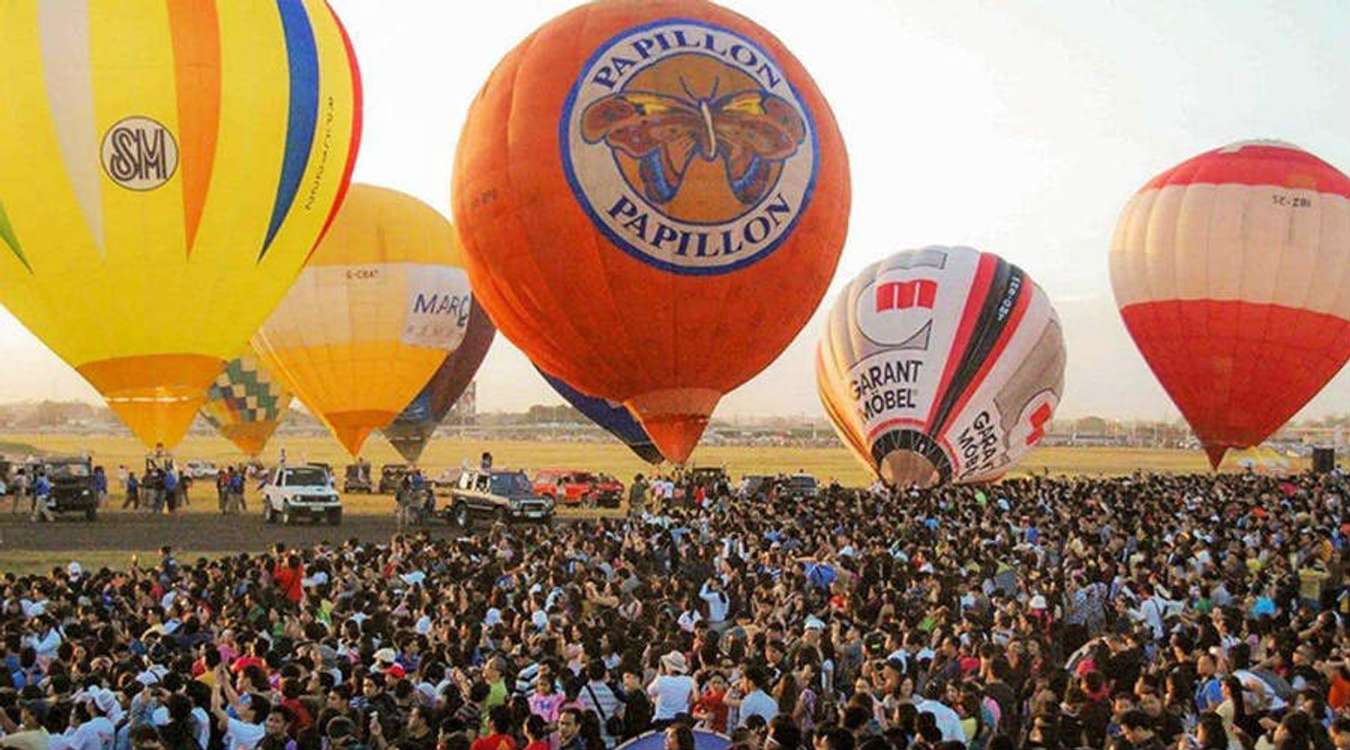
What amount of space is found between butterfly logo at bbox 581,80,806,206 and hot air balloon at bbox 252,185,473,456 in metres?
14.4

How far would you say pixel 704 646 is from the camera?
35.8 ft

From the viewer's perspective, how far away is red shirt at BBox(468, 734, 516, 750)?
7730mm

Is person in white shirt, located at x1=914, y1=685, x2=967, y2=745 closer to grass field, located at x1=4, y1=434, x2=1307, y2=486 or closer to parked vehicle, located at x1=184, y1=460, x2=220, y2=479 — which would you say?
grass field, located at x1=4, y1=434, x2=1307, y2=486

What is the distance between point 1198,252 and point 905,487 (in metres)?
10.8

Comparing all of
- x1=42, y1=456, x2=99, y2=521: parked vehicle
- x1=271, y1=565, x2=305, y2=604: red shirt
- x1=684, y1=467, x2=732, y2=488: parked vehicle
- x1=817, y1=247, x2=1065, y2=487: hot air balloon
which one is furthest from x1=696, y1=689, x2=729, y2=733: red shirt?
x1=42, y1=456, x2=99, y2=521: parked vehicle

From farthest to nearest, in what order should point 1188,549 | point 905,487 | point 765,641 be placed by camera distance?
1. point 905,487
2. point 1188,549
3. point 765,641

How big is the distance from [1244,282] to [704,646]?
91.9 ft

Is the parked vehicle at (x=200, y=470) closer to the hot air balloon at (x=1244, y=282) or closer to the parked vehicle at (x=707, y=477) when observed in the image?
the parked vehicle at (x=707, y=477)

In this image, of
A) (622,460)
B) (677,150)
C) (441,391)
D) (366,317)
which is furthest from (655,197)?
(622,460)

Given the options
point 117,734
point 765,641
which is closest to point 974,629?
point 765,641

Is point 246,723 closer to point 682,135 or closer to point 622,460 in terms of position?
point 682,135

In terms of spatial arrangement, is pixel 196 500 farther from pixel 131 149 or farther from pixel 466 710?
pixel 466 710

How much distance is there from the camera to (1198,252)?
3544 centimetres

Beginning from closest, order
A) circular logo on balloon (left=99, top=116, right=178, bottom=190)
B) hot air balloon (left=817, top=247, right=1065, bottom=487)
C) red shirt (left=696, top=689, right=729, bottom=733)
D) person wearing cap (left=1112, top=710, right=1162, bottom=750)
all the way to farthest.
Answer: person wearing cap (left=1112, top=710, right=1162, bottom=750)
red shirt (left=696, top=689, right=729, bottom=733)
circular logo on balloon (left=99, top=116, right=178, bottom=190)
hot air balloon (left=817, top=247, right=1065, bottom=487)
